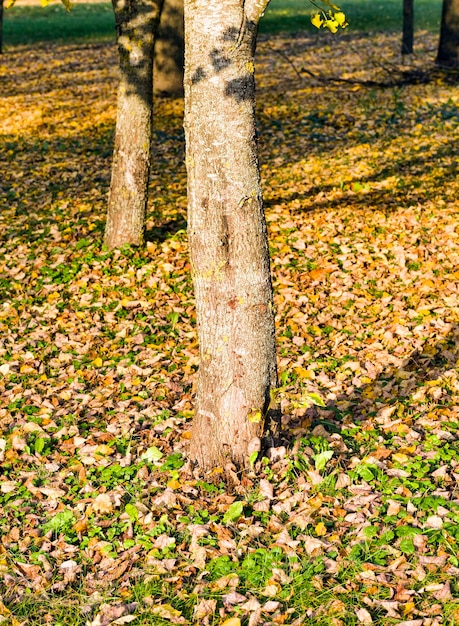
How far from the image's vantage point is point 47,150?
41.5ft

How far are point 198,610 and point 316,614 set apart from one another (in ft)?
2.02

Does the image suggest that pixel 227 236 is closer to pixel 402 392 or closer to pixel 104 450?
pixel 104 450

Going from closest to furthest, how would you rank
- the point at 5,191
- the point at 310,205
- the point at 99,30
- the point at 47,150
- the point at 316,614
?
the point at 316,614, the point at 310,205, the point at 5,191, the point at 47,150, the point at 99,30

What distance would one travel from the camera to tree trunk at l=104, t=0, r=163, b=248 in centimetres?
781

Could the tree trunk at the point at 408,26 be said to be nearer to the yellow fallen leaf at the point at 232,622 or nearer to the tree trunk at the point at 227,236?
the tree trunk at the point at 227,236

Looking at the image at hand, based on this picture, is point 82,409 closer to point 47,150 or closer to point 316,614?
point 316,614

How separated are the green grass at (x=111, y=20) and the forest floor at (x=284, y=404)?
48.4 ft

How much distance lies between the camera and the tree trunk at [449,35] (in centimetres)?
1452

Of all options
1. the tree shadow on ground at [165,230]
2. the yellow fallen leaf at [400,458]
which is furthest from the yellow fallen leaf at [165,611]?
the tree shadow on ground at [165,230]

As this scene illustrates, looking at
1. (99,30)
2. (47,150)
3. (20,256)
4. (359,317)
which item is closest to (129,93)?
(20,256)

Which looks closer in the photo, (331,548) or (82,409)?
(331,548)

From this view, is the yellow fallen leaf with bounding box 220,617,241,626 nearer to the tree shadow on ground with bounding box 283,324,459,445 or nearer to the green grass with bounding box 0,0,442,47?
the tree shadow on ground with bounding box 283,324,459,445

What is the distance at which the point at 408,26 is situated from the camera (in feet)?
57.8

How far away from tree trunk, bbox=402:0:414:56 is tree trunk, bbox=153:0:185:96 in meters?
6.63
